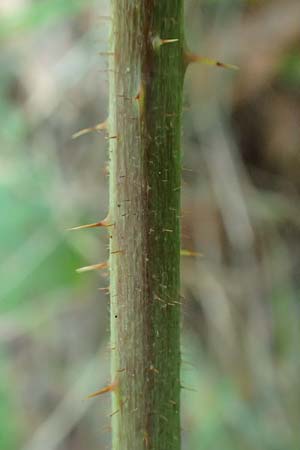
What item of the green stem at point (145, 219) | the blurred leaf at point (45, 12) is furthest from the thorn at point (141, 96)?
the blurred leaf at point (45, 12)

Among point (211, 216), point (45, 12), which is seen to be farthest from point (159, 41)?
point (211, 216)

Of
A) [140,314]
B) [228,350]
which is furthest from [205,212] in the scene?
[140,314]

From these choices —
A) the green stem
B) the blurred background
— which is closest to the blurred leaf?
the blurred background

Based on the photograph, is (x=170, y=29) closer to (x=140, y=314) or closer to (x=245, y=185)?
(x=140, y=314)

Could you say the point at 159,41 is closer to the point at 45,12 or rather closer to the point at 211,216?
the point at 45,12

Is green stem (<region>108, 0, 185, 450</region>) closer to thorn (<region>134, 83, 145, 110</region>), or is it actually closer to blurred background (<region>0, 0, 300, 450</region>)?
thorn (<region>134, 83, 145, 110</region>)
